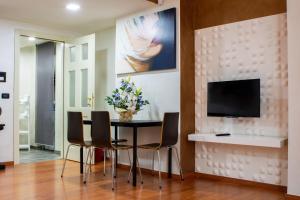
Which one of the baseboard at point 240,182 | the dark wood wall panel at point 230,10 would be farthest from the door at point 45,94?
the baseboard at point 240,182

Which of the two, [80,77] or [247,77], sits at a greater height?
[80,77]

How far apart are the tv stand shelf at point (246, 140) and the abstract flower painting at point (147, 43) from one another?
3.52 ft

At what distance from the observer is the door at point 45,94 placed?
7.20 m

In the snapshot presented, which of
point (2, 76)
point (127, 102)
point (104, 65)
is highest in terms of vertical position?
point (104, 65)

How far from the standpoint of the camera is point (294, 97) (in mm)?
3395

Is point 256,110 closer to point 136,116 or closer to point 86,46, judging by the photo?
point 136,116

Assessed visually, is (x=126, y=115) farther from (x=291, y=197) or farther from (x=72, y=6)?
(x=291, y=197)

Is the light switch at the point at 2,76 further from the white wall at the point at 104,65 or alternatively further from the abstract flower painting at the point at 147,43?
the abstract flower painting at the point at 147,43

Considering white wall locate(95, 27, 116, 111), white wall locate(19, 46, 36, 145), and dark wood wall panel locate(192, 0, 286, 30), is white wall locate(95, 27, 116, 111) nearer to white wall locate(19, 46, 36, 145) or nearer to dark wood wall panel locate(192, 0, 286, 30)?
dark wood wall panel locate(192, 0, 286, 30)

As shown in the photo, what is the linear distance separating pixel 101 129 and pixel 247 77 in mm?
1965

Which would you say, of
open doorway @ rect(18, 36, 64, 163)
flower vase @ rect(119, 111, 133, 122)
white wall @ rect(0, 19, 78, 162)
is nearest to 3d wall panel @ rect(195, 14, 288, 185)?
flower vase @ rect(119, 111, 133, 122)

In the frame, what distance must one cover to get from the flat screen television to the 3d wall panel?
133 mm

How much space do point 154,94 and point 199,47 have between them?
0.94 meters

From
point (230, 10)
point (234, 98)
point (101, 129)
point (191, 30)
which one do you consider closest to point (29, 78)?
point (101, 129)
